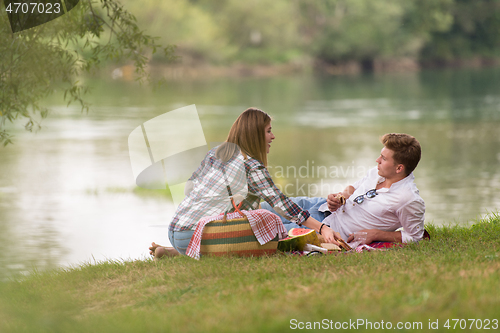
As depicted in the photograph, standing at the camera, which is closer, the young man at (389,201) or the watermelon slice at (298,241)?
the watermelon slice at (298,241)

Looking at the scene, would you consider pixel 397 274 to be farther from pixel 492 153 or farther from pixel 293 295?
pixel 492 153

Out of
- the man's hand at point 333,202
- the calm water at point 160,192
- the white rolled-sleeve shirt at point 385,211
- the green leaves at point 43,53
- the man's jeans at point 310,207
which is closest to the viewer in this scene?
the white rolled-sleeve shirt at point 385,211

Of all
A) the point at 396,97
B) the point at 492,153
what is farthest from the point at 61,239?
the point at 396,97

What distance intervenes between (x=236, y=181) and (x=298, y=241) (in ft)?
2.64

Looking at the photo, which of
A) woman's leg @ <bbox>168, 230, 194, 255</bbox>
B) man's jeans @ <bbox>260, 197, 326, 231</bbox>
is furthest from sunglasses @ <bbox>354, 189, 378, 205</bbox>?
woman's leg @ <bbox>168, 230, 194, 255</bbox>

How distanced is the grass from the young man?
0.87ft

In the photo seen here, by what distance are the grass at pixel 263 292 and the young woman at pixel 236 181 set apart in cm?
36

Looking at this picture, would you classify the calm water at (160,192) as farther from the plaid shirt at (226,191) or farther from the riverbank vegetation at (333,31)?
the riverbank vegetation at (333,31)

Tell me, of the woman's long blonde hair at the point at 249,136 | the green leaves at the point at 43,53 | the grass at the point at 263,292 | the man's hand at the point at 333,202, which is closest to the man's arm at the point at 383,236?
the grass at the point at 263,292

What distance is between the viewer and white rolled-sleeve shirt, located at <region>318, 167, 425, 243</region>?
5125 millimetres

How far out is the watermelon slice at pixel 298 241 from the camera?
5004 millimetres

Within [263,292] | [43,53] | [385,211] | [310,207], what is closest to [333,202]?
[385,211]

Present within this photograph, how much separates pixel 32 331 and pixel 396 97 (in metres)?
32.7

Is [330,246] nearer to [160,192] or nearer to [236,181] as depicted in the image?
[236,181]
